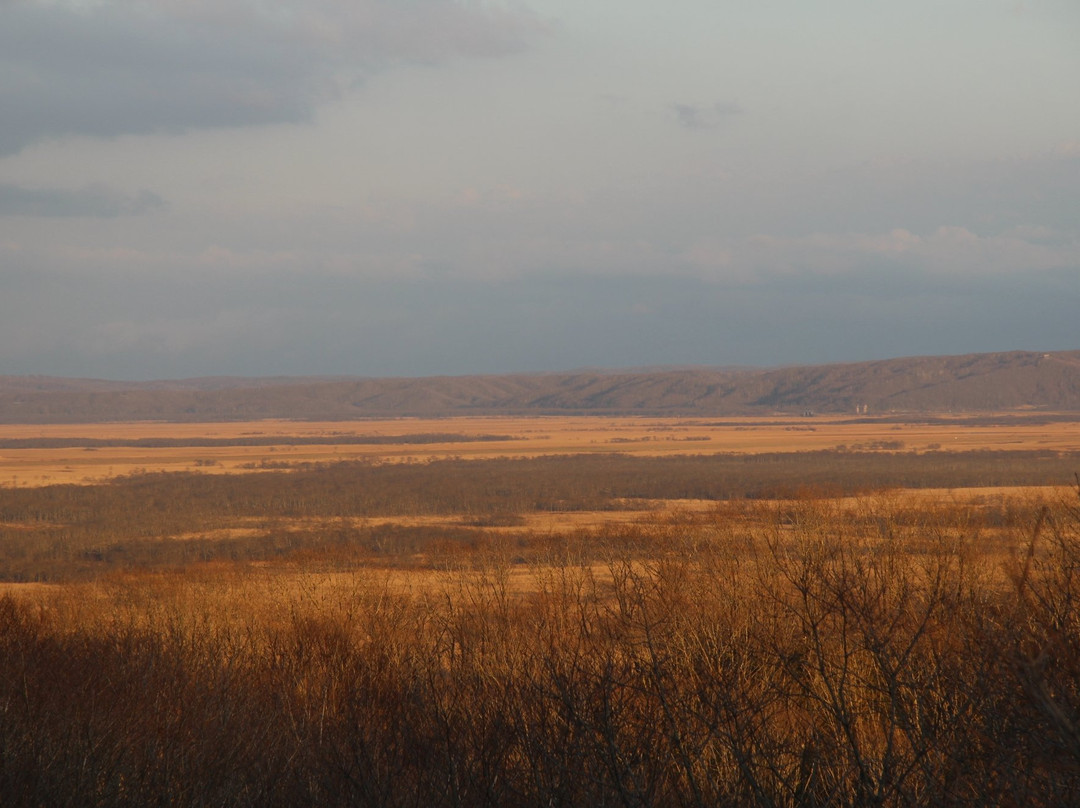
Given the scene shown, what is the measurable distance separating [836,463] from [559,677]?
191ft

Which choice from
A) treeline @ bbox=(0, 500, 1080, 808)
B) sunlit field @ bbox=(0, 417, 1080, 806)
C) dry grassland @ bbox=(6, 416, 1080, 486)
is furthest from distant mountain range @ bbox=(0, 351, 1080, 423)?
treeline @ bbox=(0, 500, 1080, 808)

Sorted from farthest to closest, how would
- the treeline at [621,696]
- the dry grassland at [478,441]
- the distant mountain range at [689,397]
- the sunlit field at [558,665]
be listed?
the distant mountain range at [689,397] → the dry grassland at [478,441] → the sunlit field at [558,665] → the treeline at [621,696]

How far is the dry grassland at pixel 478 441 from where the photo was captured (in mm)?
72188

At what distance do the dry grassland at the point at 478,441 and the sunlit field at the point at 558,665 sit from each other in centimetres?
3475

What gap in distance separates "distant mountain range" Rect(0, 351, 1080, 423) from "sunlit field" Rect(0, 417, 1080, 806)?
12399cm

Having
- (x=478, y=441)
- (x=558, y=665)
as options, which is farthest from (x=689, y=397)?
(x=558, y=665)

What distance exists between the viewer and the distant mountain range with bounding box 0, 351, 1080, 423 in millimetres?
153875

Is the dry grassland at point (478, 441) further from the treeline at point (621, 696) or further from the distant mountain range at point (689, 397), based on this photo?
the treeline at point (621, 696)

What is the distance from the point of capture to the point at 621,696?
7613mm

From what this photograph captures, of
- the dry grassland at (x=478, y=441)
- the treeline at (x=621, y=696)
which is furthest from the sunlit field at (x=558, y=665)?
the dry grassland at (x=478, y=441)

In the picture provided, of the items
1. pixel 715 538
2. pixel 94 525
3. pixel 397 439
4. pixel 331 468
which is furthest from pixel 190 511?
pixel 397 439

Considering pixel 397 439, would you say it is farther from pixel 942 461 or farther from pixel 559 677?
pixel 559 677

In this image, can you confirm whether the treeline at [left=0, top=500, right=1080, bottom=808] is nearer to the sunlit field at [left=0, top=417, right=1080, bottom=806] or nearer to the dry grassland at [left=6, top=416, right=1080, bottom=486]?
the sunlit field at [left=0, top=417, right=1080, bottom=806]

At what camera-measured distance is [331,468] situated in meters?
64.6
